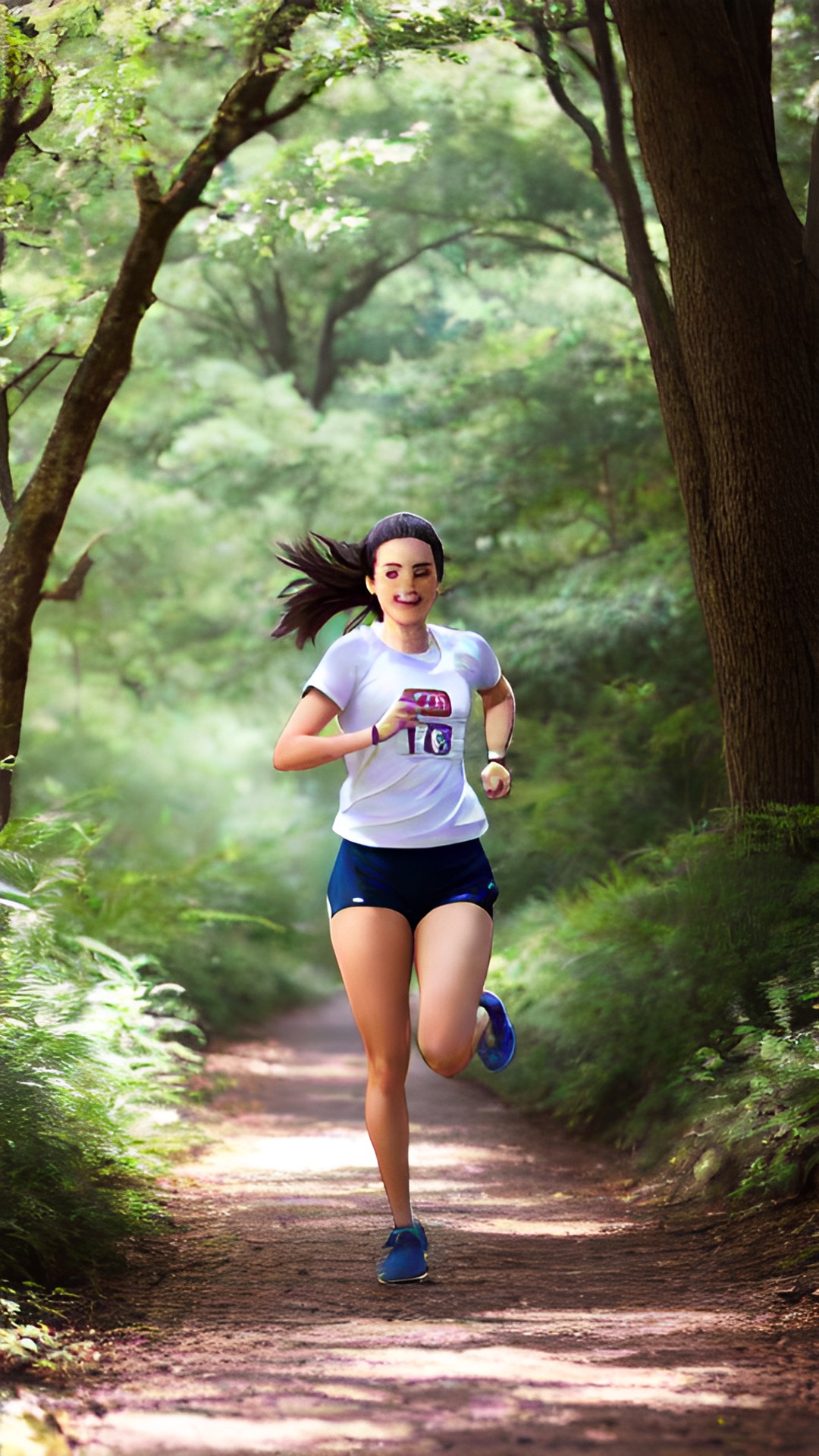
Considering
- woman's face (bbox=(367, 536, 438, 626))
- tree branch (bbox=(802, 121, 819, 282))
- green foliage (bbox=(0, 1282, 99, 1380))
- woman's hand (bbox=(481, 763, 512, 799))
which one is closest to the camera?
green foliage (bbox=(0, 1282, 99, 1380))

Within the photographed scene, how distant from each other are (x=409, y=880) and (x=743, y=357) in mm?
3420

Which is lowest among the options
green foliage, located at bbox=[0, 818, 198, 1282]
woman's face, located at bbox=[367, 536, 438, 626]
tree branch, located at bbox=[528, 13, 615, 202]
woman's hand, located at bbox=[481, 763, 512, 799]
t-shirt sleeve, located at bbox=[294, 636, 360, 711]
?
green foliage, located at bbox=[0, 818, 198, 1282]

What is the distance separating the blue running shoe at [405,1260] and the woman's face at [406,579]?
6.51 ft

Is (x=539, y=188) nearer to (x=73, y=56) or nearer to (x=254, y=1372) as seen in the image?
(x=73, y=56)

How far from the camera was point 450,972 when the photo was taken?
429cm

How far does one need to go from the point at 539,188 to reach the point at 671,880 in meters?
11.3

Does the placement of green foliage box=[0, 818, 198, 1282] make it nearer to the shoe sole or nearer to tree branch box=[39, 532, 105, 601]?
the shoe sole

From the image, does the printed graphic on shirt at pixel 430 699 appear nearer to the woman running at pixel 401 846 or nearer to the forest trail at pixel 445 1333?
the woman running at pixel 401 846

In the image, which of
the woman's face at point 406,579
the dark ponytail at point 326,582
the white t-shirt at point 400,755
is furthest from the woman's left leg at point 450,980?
the dark ponytail at point 326,582

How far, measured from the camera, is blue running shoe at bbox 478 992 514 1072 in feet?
15.3

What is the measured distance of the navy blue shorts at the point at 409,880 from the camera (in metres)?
4.39

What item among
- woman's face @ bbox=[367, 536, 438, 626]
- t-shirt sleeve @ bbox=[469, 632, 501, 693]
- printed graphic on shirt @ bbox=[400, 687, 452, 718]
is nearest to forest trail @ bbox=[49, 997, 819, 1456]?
printed graphic on shirt @ bbox=[400, 687, 452, 718]

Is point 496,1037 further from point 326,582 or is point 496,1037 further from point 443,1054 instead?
point 326,582

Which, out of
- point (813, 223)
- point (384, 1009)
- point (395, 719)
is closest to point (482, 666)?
point (395, 719)
